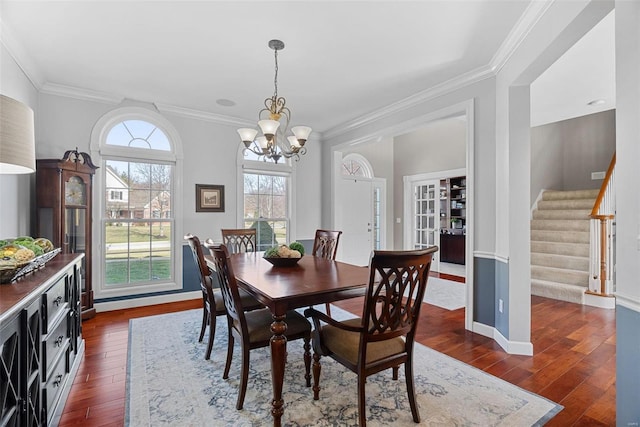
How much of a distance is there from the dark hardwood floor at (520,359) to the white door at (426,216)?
279cm

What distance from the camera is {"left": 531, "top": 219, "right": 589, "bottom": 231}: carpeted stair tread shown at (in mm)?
5180

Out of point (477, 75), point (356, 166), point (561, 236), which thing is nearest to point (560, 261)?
point (561, 236)

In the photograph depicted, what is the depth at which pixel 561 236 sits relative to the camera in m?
5.21

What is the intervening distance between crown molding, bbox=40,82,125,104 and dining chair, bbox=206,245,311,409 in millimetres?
3052

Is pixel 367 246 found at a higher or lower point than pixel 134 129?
lower

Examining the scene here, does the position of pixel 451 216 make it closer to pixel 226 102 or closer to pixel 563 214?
pixel 563 214

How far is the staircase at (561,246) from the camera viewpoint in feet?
14.6

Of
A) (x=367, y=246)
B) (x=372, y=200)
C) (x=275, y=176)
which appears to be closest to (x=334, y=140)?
(x=275, y=176)

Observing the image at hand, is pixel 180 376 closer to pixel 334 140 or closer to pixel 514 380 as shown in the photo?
pixel 514 380

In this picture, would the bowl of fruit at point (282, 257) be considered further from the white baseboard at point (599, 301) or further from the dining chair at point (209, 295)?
the white baseboard at point (599, 301)

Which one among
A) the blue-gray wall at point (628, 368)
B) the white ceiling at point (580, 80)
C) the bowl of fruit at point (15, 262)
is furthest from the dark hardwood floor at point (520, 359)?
the white ceiling at point (580, 80)

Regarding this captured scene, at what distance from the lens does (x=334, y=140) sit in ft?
17.8

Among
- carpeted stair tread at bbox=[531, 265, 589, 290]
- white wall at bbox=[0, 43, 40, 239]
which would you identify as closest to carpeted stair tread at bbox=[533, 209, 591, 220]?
carpeted stair tread at bbox=[531, 265, 589, 290]

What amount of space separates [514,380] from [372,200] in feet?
16.2
